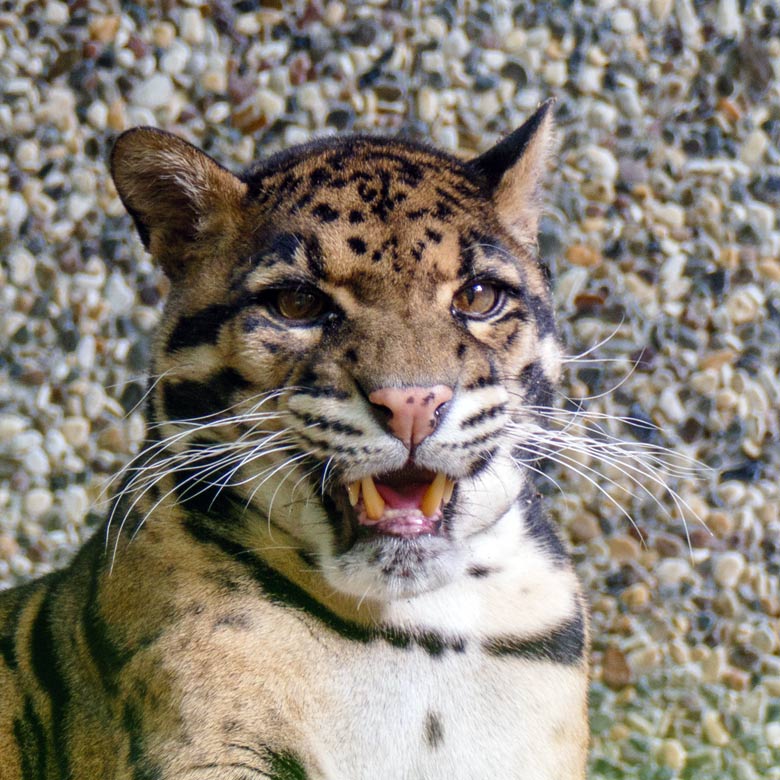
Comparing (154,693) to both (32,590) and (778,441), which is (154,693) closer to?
(32,590)

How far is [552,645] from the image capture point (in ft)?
11.1

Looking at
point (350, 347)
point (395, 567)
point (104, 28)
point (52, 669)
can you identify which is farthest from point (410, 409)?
point (104, 28)

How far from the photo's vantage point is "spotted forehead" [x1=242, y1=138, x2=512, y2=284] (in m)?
3.21

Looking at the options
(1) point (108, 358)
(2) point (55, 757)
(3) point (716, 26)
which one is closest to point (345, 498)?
(2) point (55, 757)

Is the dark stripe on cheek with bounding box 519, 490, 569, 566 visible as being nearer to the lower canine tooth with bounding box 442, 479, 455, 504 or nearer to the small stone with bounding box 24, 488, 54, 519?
the lower canine tooth with bounding box 442, 479, 455, 504

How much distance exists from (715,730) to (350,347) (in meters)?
3.84

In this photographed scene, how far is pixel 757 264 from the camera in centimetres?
623

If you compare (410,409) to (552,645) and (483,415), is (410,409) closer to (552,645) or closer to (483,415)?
(483,415)

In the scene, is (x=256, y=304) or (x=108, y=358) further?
(x=108, y=358)

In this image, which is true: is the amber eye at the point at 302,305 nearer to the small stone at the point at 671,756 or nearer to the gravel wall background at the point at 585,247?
the gravel wall background at the point at 585,247

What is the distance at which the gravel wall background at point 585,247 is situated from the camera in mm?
6000

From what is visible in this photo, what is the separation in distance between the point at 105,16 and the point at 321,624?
400 centimetres

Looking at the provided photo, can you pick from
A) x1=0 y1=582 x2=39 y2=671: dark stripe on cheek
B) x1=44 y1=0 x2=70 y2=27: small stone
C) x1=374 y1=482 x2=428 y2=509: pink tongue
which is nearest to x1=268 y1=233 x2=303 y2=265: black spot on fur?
x1=374 y1=482 x2=428 y2=509: pink tongue

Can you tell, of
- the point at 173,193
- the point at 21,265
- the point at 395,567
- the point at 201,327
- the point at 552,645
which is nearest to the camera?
the point at 395,567
